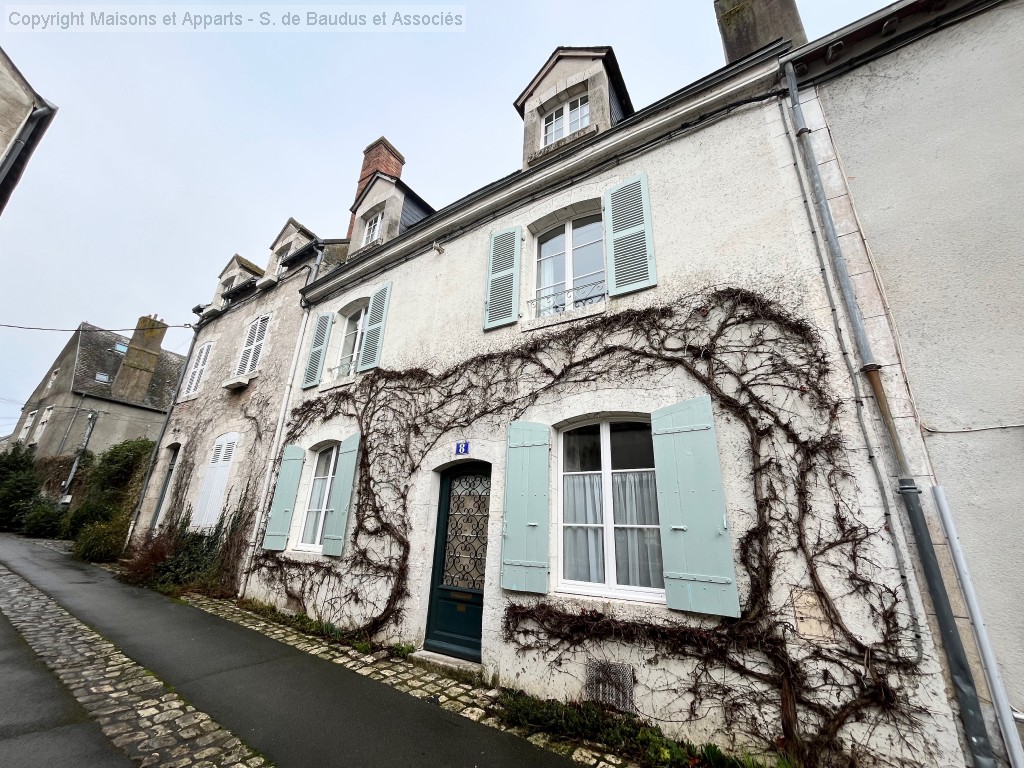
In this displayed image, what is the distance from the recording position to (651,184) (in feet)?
15.0

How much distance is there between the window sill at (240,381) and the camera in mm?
8383

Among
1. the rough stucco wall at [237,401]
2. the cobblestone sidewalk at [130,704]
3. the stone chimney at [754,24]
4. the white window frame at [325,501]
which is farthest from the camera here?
the rough stucco wall at [237,401]

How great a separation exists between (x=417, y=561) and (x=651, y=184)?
16.3 ft

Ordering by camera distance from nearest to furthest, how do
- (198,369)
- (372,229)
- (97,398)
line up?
(372,229)
(198,369)
(97,398)

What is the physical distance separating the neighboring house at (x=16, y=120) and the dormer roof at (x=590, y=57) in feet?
20.3

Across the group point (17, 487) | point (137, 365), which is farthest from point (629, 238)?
point (137, 365)

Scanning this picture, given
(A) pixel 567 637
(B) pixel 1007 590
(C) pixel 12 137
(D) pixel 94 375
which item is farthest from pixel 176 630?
(D) pixel 94 375

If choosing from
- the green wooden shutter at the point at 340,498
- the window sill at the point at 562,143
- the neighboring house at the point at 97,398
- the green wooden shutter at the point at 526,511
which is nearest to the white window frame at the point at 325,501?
the green wooden shutter at the point at 340,498

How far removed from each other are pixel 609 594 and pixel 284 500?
5.13m

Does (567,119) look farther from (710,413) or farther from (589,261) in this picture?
(710,413)

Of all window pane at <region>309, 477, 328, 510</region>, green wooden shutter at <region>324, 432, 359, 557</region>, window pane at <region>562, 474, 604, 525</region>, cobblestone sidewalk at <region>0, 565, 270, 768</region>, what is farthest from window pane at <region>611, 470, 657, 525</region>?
window pane at <region>309, 477, 328, 510</region>

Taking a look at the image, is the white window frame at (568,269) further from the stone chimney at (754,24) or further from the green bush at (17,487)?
the green bush at (17,487)

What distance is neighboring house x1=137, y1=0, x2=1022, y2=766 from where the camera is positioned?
8.72 ft

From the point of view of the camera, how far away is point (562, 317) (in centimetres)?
454
